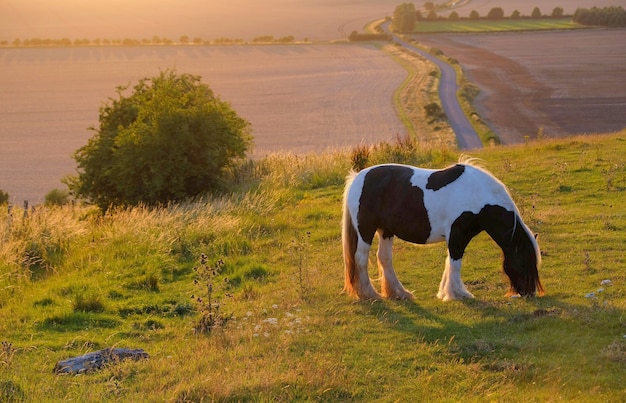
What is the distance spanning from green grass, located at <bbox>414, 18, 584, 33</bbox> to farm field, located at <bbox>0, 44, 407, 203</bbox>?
73.4 feet

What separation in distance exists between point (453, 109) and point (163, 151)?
35763 mm

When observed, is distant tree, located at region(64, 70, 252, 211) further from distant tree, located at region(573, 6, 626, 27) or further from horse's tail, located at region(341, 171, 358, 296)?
distant tree, located at region(573, 6, 626, 27)

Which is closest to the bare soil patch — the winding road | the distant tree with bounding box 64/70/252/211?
the winding road

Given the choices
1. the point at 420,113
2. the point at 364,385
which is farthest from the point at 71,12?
the point at 364,385

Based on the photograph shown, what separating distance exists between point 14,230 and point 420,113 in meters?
44.5

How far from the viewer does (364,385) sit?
8250mm

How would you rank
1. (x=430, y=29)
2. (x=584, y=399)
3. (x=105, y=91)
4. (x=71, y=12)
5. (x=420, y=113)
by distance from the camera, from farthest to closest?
1. (x=71, y=12)
2. (x=430, y=29)
3. (x=105, y=91)
4. (x=420, y=113)
5. (x=584, y=399)

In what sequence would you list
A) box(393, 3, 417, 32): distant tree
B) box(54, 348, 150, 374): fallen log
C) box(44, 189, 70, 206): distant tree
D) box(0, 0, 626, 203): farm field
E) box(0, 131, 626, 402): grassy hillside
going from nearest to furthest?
1. box(0, 131, 626, 402): grassy hillside
2. box(54, 348, 150, 374): fallen log
3. box(44, 189, 70, 206): distant tree
4. box(0, 0, 626, 203): farm field
5. box(393, 3, 417, 32): distant tree

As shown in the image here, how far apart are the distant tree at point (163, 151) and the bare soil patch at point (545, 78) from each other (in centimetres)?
1225

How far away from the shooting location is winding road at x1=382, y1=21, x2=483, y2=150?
151 ft

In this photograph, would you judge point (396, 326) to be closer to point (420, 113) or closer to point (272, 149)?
point (272, 149)

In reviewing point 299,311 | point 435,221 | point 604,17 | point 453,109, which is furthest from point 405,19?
point 299,311

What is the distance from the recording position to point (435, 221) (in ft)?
37.5

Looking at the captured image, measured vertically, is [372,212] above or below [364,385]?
above
